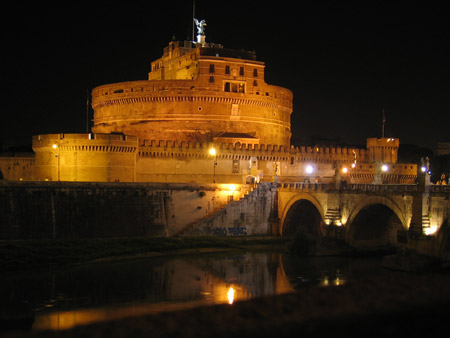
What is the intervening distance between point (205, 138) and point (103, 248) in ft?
66.0

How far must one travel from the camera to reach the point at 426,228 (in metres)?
29.1

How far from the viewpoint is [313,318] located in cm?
1656

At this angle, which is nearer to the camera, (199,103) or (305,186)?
(305,186)

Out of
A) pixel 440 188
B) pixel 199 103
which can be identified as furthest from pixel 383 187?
pixel 199 103

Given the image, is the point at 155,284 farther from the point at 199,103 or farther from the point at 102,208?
the point at 199,103

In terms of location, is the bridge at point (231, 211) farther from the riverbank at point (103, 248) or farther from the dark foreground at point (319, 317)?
the dark foreground at point (319, 317)

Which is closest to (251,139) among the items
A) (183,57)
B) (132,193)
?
(183,57)

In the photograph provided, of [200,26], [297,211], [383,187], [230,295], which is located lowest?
[230,295]

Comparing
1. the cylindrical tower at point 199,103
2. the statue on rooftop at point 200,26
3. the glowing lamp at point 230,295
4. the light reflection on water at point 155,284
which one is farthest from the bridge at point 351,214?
the statue on rooftop at point 200,26

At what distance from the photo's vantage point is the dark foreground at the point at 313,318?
15.9 meters

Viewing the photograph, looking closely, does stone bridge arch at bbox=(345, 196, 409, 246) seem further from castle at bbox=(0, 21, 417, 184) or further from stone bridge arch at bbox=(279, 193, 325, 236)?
castle at bbox=(0, 21, 417, 184)

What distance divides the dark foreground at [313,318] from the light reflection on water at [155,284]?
13.8ft

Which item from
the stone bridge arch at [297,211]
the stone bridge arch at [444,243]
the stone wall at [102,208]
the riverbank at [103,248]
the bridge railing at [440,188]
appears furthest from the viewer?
the stone bridge arch at [297,211]

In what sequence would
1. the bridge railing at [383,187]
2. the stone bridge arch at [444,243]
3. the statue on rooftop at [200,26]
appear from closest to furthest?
the stone bridge arch at [444,243], the bridge railing at [383,187], the statue on rooftop at [200,26]
